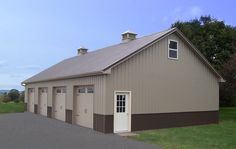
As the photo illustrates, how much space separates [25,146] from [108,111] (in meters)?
5.50

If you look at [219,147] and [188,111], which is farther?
[188,111]

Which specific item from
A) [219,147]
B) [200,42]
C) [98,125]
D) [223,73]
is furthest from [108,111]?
[200,42]

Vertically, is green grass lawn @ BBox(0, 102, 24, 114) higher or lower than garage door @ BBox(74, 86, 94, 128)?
lower

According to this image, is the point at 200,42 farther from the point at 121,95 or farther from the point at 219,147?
the point at 219,147

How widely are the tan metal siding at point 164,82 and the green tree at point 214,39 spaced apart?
13.0m

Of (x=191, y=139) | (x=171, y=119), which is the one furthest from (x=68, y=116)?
(x=191, y=139)

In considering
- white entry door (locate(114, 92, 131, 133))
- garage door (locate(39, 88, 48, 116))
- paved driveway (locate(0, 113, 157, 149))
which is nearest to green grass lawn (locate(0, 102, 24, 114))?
garage door (locate(39, 88, 48, 116))

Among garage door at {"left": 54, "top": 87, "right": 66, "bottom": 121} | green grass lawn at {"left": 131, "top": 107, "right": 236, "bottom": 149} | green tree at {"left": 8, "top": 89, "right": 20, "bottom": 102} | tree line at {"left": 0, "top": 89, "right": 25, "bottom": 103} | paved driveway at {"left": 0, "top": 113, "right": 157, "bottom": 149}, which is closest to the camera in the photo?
paved driveway at {"left": 0, "top": 113, "right": 157, "bottom": 149}

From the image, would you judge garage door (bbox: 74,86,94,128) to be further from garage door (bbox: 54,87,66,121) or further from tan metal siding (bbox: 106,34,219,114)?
garage door (bbox: 54,87,66,121)

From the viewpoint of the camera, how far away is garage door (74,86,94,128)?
64.7ft

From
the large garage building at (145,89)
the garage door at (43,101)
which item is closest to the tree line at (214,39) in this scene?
the large garage building at (145,89)

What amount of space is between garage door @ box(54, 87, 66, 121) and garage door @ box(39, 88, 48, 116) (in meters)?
2.80

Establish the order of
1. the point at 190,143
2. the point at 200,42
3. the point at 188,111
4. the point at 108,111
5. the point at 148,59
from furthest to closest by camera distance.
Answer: the point at 200,42
the point at 188,111
the point at 148,59
the point at 108,111
the point at 190,143

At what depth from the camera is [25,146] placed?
43.4ft
